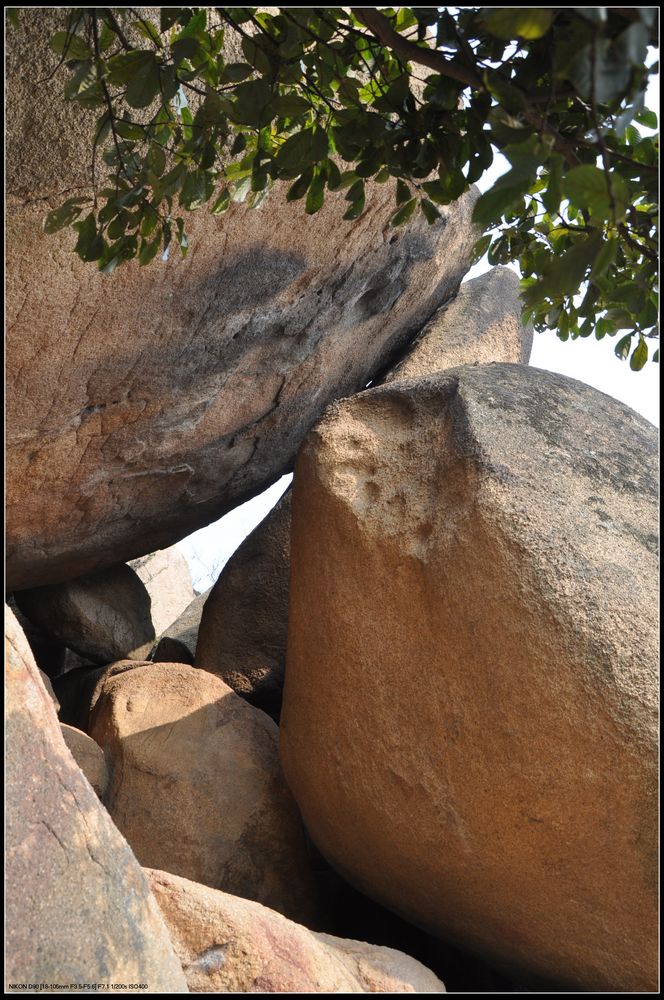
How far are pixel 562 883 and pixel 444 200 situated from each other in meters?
1.67

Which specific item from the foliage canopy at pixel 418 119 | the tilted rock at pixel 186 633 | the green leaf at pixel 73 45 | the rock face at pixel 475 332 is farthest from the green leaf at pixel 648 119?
the tilted rock at pixel 186 633

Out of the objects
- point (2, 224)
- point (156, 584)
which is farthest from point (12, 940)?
point (156, 584)

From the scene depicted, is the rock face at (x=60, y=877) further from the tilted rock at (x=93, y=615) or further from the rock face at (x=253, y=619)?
the tilted rock at (x=93, y=615)

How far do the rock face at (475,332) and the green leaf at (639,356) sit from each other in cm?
217

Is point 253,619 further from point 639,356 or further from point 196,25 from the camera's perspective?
point 196,25

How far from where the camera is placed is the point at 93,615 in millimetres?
4520

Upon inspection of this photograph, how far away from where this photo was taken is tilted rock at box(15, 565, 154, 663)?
14.7 ft

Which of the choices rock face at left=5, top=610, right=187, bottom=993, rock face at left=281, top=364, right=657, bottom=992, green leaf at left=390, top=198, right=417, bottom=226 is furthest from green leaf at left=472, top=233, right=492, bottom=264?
rock face at left=5, top=610, right=187, bottom=993

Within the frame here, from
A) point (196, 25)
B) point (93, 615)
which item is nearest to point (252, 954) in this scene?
point (196, 25)

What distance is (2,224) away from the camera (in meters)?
2.61

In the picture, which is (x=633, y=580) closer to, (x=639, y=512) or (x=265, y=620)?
(x=639, y=512)

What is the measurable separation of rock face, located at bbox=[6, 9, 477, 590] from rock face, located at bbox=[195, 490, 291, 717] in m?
0.31

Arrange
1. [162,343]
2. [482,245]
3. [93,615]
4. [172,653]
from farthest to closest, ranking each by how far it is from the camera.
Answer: [172,653] → [93,615] → [162,343] → [482,245]

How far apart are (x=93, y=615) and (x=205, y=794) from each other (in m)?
1.60
